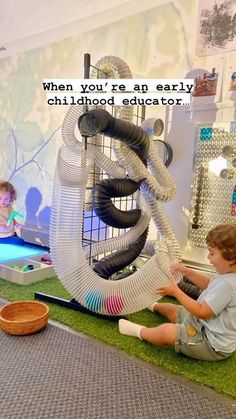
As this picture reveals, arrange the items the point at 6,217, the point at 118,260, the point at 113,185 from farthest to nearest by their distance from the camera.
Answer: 1. the point at 6,217
2. the point at 118,260
3. the point at 113,185

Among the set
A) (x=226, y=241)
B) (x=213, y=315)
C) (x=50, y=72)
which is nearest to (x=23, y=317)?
(x=213, y=315)

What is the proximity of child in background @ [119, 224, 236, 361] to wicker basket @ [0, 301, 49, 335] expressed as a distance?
518mm

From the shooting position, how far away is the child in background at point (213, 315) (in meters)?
1.27

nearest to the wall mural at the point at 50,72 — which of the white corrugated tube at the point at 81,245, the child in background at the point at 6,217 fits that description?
the child in background at the point at 6,217

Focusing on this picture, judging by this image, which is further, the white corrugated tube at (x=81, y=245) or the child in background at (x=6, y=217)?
the child in background at (x=6, y=217)

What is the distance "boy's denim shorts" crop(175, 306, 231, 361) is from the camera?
52.1 inches

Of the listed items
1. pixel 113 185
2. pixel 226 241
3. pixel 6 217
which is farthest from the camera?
pixel 6 217

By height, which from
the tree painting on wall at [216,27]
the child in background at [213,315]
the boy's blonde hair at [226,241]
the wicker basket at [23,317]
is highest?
the tree painting on wall at [216,27]

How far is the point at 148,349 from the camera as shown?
1414 mm

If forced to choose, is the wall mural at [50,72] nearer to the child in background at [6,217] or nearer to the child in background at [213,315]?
the child in background at [6,217]

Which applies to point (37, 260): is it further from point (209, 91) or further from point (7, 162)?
point (209, 91)

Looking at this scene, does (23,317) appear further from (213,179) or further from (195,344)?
(213,179)

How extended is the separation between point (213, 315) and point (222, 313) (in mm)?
41

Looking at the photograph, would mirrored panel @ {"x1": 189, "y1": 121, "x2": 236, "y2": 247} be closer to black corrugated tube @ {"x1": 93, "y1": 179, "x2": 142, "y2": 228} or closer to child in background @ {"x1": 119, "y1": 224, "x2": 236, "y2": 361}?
black corrugated tube @ {"x1": 93, "y1": 179, "x2": 142, "y2": 228}
